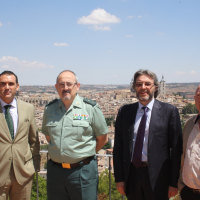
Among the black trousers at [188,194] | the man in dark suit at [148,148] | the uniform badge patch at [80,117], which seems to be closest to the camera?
the black trousers at [188,194]

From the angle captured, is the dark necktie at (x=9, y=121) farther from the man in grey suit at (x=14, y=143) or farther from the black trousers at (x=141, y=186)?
the black trousers at (x=141, y=186)

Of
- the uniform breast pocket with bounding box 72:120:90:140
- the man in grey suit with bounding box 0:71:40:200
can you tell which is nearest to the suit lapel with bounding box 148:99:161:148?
the uniform breast pocket with bounding box 72:120:90:140

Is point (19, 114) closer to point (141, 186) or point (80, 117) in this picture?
point (80, 117)

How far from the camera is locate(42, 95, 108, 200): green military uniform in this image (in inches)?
79.6

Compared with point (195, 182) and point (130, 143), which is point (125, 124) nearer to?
point (130, 143)

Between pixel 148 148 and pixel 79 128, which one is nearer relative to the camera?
pixel 148 148

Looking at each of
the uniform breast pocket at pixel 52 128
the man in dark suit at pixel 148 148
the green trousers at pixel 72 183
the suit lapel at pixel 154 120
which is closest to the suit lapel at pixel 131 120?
the man in dark suit at pixel 148 148

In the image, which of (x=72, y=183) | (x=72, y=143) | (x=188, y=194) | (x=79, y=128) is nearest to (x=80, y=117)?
(x=79, y=128)

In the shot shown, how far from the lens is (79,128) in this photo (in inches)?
81.4

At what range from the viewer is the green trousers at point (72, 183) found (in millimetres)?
2004

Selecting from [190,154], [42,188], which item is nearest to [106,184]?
[42,188]

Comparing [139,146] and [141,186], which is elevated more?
[139,146]

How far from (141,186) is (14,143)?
1.12m

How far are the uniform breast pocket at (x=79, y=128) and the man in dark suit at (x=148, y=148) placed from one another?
31cm
